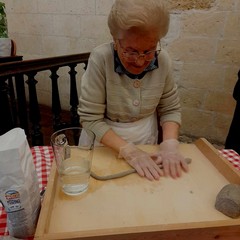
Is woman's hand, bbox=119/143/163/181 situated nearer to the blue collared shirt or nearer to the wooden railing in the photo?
the blue collared shirt

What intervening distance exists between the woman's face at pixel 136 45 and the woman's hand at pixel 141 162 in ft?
1.03

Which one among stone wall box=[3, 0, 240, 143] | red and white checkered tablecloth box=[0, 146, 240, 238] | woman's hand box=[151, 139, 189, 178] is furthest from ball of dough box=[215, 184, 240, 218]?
stone wall box=[3, 0, 240, 143]

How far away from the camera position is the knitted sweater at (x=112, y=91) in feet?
3.60

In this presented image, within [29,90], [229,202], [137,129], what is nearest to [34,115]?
[29,90]

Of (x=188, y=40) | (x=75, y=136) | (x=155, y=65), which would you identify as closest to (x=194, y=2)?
(x=188, y=40)

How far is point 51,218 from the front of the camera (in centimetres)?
64

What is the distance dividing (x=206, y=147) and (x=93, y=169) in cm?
42

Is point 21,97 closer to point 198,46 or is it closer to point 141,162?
point 141,162

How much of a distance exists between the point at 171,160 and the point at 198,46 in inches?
55.6

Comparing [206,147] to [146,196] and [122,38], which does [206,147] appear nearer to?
[146,196]

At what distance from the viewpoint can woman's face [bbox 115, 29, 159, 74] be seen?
0.89 meters

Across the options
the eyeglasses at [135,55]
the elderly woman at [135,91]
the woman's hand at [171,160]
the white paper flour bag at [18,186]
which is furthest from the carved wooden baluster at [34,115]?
the white paper flour bag at [18,186]

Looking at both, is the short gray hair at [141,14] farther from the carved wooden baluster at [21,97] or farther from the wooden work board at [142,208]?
the carved wooden baluster at [21,97]

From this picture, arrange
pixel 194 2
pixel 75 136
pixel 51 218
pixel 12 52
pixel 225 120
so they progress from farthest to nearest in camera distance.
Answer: pixel 12 52, pixel 225 120, pixel 194 2, pixel 75 136, pixel 51 218
